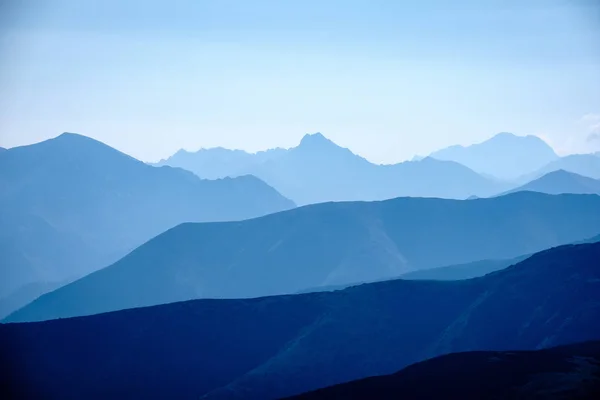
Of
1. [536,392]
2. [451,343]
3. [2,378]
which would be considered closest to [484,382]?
[536,392]

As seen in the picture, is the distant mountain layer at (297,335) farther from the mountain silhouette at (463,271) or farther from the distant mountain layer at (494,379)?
the mountain silhouette at (463,271)

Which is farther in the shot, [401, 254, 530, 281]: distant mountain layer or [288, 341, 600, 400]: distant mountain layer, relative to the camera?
[401, 254, 530, 281]: distant mountain layer

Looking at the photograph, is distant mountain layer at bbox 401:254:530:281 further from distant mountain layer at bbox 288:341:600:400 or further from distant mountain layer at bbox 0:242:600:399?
distant mountain layer at bbox 288:341:600:400

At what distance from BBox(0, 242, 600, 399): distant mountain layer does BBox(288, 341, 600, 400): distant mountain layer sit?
Answer: 700 inches

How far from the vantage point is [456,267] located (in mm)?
155875

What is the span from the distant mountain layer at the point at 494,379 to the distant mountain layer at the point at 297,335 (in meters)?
17.8

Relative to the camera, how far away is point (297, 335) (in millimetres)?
99312

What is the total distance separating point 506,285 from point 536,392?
45.3m

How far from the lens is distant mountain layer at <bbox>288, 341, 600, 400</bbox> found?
2127 inches

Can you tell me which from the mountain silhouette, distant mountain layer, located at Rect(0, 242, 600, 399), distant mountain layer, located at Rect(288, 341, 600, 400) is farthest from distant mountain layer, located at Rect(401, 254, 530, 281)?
distant mountain layer, located at Rect(288, 341, 600, 400)

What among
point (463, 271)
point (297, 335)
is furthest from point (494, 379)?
point (463, 271)

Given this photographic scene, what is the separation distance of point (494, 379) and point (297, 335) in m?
44.8

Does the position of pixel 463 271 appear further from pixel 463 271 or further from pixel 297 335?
pixel 297 335

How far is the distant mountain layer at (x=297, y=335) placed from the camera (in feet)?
282
